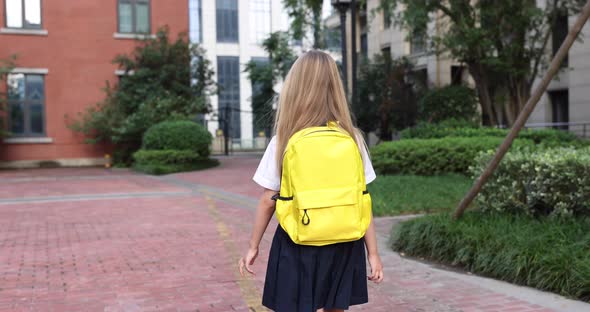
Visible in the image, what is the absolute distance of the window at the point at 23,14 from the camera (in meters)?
22.7

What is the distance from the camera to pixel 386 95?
78.3ft

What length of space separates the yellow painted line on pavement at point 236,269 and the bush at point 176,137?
997 cm

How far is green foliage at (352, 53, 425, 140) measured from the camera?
905 inches

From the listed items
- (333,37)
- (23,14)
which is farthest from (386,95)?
(23,14)

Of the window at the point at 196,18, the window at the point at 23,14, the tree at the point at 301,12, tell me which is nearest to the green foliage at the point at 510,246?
the tree at the point at 301,12

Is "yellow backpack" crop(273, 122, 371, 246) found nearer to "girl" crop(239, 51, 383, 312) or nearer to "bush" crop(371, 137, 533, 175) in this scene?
"girl" crop(239, 51, 383, 312)

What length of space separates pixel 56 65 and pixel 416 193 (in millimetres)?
18120

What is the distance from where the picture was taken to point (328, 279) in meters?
2.63

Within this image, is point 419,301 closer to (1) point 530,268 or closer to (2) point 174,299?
(1) point 530,268

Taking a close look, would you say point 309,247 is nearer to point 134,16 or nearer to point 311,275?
point 311,275

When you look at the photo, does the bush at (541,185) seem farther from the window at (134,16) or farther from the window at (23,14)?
the window at (23,14)

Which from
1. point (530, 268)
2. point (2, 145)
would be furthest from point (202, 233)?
point (2, 145)

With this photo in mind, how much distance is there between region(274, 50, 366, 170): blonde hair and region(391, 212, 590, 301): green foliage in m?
2.83

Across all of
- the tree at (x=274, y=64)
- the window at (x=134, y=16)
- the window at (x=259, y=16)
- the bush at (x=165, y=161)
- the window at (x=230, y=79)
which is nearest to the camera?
the bush at (x=165, y=161)
